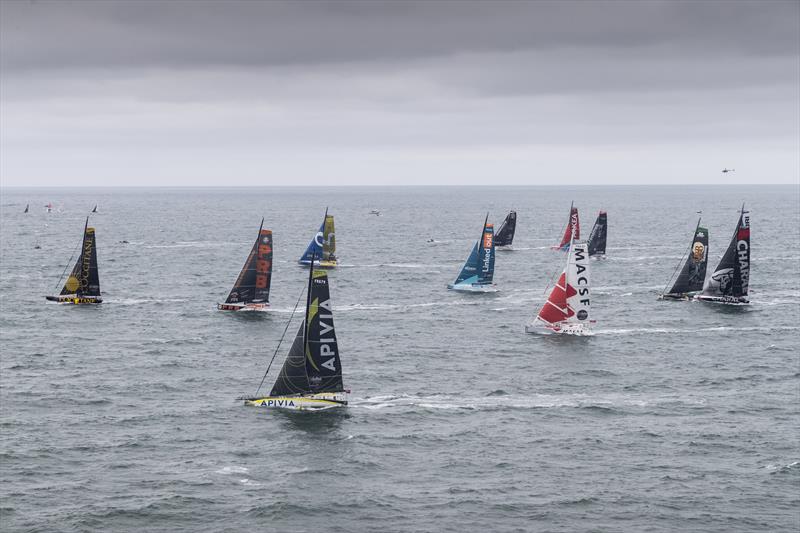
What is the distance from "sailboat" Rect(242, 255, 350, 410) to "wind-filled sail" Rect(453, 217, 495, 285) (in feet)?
174

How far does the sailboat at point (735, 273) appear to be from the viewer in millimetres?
102812

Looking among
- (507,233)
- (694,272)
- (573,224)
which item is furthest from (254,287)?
(507,233)

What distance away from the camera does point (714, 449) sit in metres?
55.3

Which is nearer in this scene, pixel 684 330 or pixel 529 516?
pixel 529 516

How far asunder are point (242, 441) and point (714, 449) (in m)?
27.0

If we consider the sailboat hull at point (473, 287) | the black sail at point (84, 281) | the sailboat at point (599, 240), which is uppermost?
the sailboat at point (599, 240)

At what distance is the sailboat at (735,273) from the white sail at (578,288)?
Answer: 2376 centimetres

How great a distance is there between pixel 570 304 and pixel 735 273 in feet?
86.9

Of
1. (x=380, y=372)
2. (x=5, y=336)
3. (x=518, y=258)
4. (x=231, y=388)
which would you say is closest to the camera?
(x=231, y=388)

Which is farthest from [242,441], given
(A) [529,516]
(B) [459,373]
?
(B) [459,373]

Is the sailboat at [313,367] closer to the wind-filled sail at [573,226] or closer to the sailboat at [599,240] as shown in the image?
the wind-filled sail at [573,226]

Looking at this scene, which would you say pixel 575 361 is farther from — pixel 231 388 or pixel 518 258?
pixel 518 258

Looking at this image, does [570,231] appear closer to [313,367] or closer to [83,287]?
→ [83,287]

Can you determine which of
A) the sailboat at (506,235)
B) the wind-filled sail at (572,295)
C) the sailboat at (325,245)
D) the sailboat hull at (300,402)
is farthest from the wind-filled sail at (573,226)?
the sailboat hull at (300,402)
